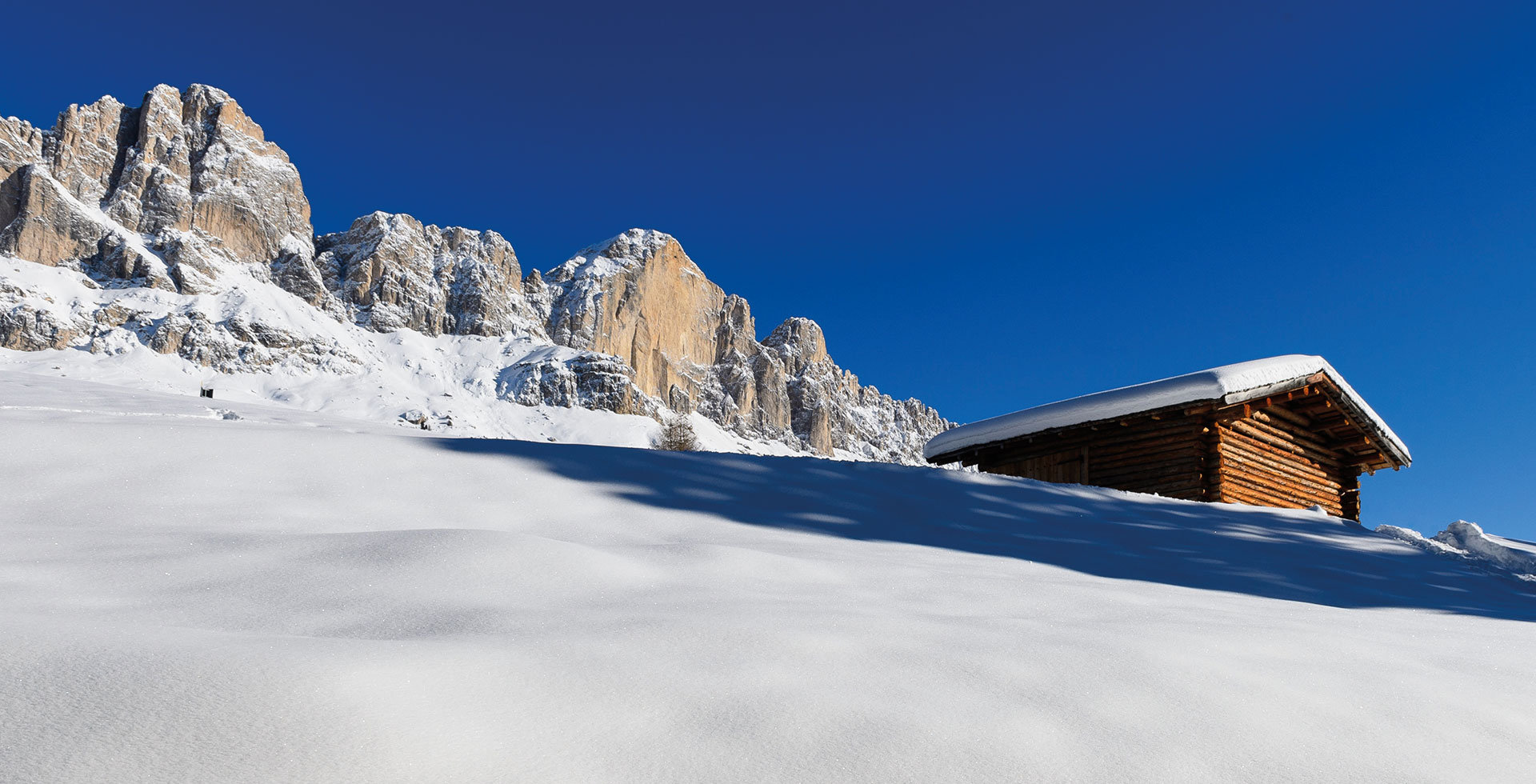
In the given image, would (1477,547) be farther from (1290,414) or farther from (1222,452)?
(1290,414)

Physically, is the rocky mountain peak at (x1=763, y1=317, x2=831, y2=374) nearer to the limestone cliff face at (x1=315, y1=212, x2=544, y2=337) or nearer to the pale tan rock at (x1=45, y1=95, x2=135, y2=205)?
the limestone cliff face at (x1=315, y1=212, x2=544, y2=337)

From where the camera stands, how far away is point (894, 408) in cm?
18562

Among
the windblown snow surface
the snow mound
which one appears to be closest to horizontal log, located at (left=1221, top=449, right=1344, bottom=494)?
the snow mound

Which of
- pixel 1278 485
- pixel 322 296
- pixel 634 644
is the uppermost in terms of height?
pixel 322 296

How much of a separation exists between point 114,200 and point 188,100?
962 inches

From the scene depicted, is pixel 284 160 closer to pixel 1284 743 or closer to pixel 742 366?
pixel 742 366

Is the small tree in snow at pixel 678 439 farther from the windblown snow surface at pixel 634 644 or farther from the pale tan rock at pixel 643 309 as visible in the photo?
the pale tan rock at pixel 643 309

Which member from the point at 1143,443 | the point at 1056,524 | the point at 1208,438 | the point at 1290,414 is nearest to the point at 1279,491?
the point at 1290,414

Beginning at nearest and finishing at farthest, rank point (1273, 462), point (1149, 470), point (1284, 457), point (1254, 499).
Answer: point (1149, 470) → point (1254, 499) → point (1273, 462) → point (1284, 457)

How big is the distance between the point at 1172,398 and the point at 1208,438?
2.95 feet

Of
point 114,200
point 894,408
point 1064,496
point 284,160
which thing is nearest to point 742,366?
point 894,408

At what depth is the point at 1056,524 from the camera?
23.0 ft

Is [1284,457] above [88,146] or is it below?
below

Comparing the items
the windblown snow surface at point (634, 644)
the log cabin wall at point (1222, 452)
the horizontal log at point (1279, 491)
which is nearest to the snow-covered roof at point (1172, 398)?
the log cabin wall at point (1222, 452)
